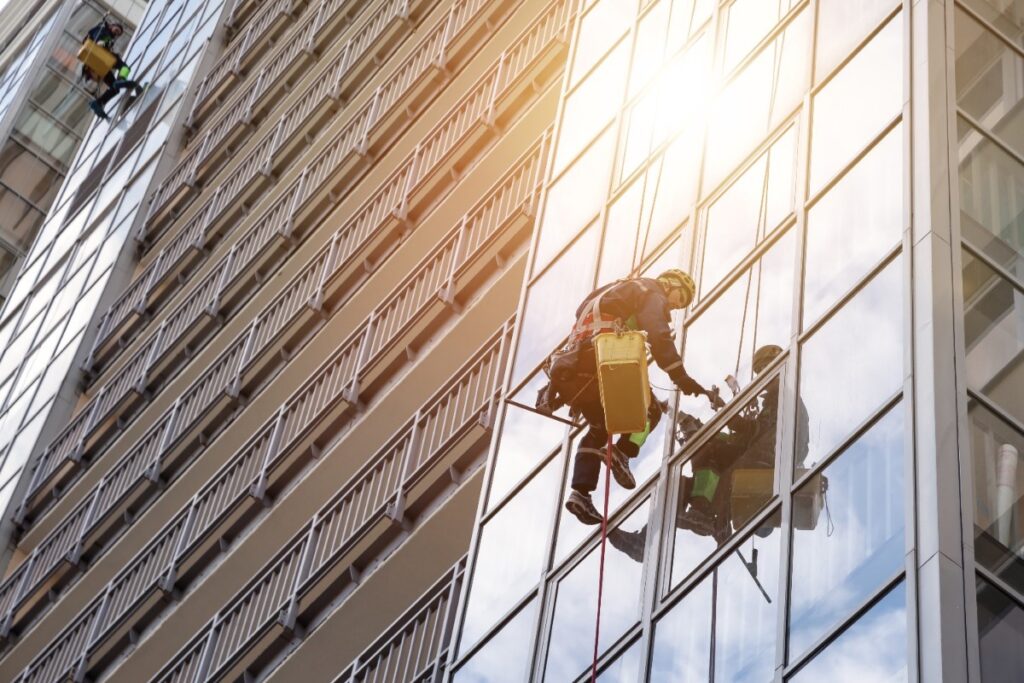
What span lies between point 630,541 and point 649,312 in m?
1.55

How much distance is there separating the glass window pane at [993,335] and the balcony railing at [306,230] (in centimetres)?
1454

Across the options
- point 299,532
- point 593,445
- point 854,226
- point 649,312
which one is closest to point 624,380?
point 649,312

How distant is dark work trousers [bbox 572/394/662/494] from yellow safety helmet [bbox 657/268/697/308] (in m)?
0.77

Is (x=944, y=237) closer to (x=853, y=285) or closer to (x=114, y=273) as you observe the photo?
(x=853, y=285)

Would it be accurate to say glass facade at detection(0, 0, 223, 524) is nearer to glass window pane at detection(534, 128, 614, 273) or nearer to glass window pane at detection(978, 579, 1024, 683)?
glass window pane at detection(534, 128, 614, 273)

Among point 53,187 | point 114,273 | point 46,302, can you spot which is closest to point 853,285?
point 114,273

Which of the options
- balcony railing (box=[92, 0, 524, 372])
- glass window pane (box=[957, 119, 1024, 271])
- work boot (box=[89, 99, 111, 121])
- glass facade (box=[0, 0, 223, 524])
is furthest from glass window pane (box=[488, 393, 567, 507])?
work boot (box=[89, 99, 111, 121])

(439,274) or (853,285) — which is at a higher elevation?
(853,285)

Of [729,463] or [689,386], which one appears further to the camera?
[689,386]

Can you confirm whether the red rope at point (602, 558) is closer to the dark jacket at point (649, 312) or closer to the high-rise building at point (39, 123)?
the dark jacket at point (649, 312)

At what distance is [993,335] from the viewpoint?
30.7ft

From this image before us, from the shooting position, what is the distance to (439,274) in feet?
70.9

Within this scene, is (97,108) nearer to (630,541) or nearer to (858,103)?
(858,103)

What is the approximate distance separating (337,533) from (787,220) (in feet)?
30.8
